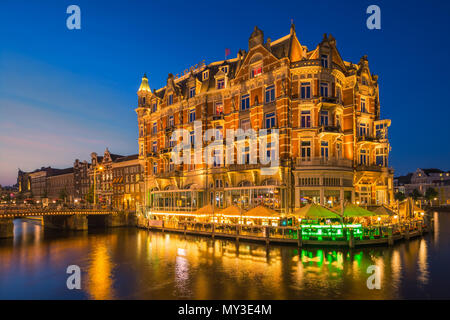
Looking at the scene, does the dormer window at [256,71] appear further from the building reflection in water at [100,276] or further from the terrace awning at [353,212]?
the building reflection in water at [100,276]

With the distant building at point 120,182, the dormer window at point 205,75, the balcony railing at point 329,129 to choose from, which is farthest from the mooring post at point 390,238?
the distant building at point 120,182

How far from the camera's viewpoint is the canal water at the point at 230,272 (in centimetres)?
1666

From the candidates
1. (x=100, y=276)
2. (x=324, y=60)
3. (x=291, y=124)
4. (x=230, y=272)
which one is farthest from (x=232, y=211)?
(x=324, y=60)

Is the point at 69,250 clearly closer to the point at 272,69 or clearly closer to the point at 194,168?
the point at 194,168

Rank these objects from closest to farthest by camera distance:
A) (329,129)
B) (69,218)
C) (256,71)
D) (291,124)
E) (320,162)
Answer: (329,129) → (320,162) → (291,124) → (256,71) → (69,218)

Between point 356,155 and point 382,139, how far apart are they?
566 centimetres

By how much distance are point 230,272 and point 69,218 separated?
4622 centimetres

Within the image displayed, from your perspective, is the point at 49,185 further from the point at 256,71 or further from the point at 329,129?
the point at 329,129

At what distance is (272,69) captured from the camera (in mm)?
39719

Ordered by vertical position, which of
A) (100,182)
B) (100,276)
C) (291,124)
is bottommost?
(100,276)

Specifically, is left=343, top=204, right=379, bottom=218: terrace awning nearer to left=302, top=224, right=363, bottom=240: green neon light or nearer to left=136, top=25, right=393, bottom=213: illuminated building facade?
left=302, top=224, right=363, bottom=240: green neon light

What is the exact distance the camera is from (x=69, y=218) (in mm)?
56719

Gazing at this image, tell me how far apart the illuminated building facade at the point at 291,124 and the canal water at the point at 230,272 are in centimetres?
1037
